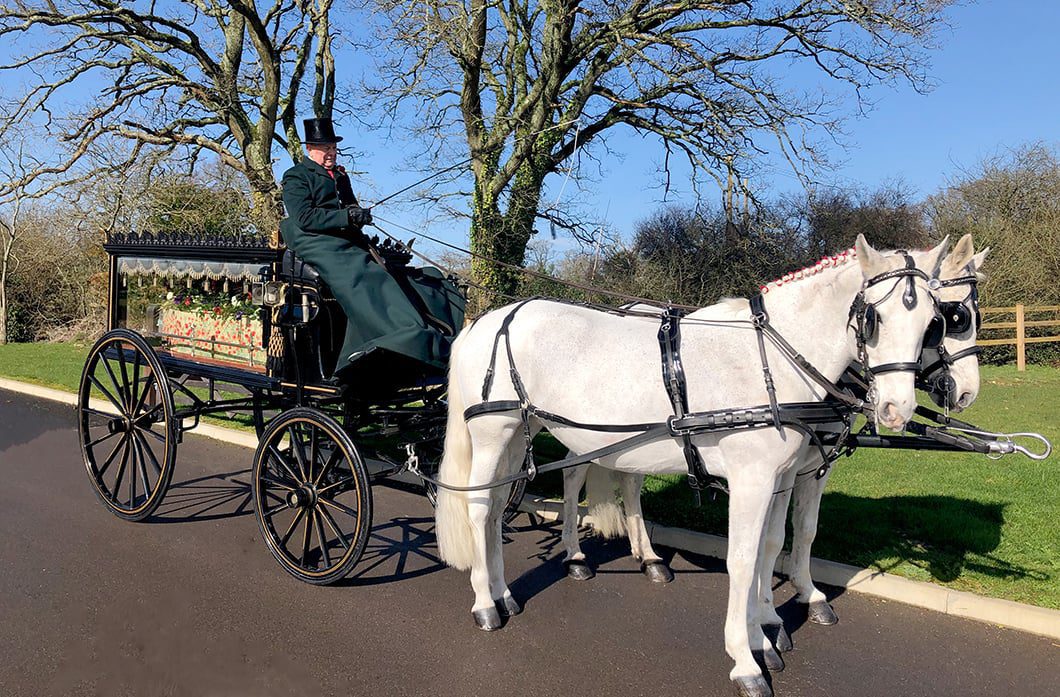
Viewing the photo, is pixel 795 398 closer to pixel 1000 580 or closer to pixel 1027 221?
pixel 1000 580

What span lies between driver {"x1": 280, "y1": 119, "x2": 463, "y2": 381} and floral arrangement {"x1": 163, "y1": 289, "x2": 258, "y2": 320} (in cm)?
113

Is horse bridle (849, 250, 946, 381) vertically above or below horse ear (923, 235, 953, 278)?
below

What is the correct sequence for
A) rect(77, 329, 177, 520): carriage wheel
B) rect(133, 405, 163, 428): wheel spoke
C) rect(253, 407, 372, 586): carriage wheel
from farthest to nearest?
rect(133, 405, 163, 428): wheel spoke < rect(77, 329, 177, 520): carriage wheel < rect(253, 407, 372, 586): carriage wheel

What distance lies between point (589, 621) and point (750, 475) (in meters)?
1.38

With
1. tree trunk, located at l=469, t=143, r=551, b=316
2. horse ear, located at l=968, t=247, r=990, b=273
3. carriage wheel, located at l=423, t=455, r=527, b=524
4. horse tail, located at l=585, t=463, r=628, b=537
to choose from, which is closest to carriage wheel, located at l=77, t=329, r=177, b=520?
carriage wheel, located at l=423, t=455, r=527, b=524

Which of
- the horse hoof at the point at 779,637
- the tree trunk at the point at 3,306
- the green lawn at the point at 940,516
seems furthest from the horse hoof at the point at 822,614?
the tree trunk at the point at 3,306

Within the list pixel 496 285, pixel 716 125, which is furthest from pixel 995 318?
pixel 496 285

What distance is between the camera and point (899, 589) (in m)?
4.30

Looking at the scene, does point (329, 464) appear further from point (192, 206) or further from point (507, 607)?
point (192, 206)

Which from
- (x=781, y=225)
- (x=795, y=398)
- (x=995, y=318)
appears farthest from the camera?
(x=995, y=318)

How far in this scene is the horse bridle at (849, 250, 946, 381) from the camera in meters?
2.96

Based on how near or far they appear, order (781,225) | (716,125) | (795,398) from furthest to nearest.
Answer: (781,225), (716,125), (795,398)

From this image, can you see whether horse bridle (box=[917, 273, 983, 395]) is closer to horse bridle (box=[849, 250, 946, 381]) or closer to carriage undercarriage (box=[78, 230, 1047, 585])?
horse bridle (box=[849, 250, 946, 381])

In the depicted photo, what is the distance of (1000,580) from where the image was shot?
4.29 m
